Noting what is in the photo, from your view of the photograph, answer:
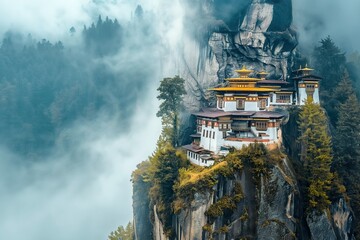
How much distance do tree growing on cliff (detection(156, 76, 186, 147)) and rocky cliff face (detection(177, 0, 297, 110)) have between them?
2.83 m

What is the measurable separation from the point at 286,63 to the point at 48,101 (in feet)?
187

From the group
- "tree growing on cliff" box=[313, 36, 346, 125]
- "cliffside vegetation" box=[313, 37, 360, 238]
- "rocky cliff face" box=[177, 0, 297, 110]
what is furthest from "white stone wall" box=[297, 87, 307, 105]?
"tree growing on cliff" box=[313, 36, 346, 125]

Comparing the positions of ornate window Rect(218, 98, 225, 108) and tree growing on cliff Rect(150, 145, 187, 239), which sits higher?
ornate window Rect(218, 98, 225, 108)

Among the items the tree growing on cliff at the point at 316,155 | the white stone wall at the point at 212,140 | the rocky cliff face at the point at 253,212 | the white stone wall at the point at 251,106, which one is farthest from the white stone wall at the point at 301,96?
the rocky cliff face at the point at 253,212

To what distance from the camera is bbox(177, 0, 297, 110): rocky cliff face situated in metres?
47.8

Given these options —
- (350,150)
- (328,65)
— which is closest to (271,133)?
(350,150)

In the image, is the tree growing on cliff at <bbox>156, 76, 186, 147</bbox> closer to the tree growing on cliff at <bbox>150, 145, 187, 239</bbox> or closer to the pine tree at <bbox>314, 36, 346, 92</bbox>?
the tree growing on cliff at <bbox>150, 145, 187, 239</bbox>

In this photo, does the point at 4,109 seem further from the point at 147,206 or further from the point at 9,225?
the point at 147,206

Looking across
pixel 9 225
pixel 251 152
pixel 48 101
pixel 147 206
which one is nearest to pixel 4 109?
pixel 48 101

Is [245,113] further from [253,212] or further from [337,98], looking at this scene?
[337,98]

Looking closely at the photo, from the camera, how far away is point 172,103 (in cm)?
4578

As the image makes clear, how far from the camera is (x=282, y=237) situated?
119 feet

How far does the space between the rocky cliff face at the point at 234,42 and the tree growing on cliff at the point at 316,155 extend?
9.10 metres

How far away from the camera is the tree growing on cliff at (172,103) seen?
149 feet
